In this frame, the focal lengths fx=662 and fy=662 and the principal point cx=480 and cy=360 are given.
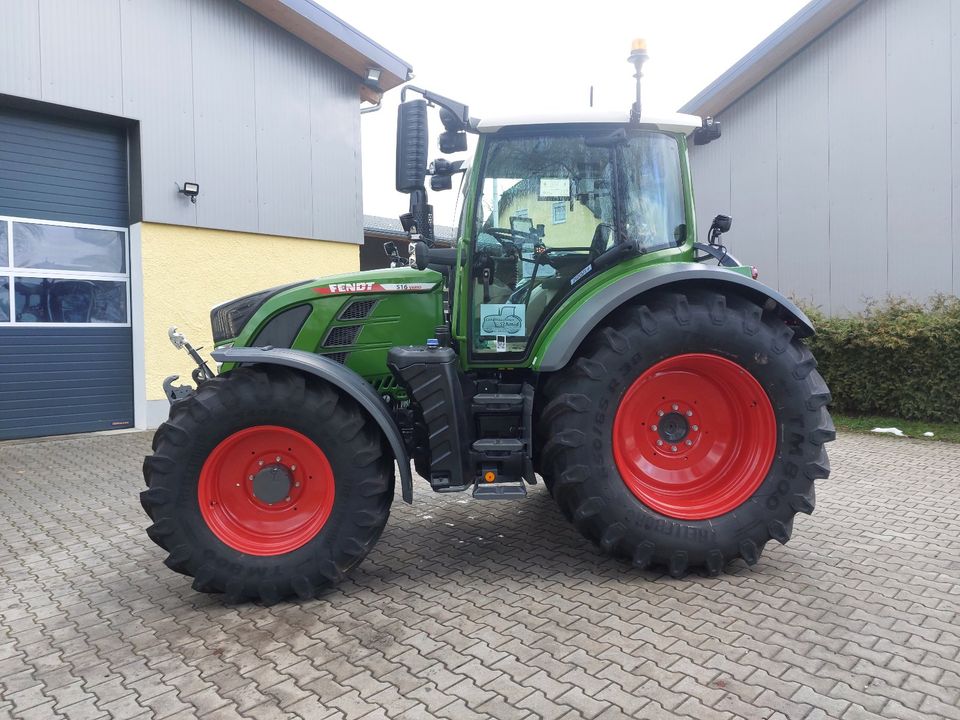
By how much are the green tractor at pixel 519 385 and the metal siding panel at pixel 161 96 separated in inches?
217

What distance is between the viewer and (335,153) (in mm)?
10109

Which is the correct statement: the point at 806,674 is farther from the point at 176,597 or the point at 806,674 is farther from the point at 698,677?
the point at 176,597

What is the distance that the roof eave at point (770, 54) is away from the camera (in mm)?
10102

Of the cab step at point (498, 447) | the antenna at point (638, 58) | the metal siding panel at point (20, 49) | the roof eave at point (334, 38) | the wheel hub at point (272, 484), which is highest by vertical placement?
the roof eave at point (334, 38)

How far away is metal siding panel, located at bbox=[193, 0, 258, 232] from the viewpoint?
28.8 feet

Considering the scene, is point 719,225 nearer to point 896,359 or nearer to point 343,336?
point 343,336

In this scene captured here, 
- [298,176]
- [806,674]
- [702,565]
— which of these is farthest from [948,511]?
[298,176]

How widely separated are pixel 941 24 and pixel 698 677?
413 inches

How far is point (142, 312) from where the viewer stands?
848 centimetres

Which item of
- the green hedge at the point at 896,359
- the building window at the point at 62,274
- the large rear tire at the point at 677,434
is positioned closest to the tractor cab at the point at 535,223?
the large rear tire at the point at 677,434

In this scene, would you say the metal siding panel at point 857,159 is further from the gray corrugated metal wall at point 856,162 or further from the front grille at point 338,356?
the front grille at point 338,356

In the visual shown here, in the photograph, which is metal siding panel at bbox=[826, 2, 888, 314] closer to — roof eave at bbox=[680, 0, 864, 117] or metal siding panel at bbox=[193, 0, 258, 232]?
roof eave at bbox=[680, 0, 864, 117]

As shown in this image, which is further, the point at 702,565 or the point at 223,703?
the point at 702,565

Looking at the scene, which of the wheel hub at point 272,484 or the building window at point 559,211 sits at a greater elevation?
the building window at point 559,211
